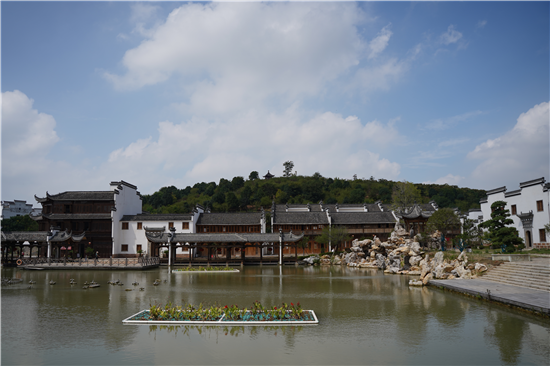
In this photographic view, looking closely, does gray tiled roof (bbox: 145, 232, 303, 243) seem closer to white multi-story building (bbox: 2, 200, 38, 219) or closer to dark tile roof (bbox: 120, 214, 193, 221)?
dark tile roof (bbox: 120, 214, 193, 221)

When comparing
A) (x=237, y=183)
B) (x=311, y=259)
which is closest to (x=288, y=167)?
(x=237, y=183)

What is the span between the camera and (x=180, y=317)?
13758 millimetres

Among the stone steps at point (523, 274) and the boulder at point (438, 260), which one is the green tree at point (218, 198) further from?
the stone steps at point (523, 274)

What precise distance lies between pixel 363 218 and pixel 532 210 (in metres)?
22.4

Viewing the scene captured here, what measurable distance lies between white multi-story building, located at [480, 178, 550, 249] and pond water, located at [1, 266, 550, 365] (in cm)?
1738

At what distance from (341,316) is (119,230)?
1630 inches

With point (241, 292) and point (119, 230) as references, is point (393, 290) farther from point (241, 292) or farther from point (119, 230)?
point (119, 230)

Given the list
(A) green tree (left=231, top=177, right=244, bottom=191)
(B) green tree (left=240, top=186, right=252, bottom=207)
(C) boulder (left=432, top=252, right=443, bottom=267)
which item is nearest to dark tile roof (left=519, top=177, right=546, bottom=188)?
(C) boulder (left=432, top=252, right=443, bottom=267)

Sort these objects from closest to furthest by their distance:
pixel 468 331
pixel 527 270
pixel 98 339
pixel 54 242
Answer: pixel 98 339 → pixel 468 331 → pixel 527 270 → pixel 54 242

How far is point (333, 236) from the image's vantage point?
47.5 metres

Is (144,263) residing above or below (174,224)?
below

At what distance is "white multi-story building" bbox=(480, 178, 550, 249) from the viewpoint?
102 feet

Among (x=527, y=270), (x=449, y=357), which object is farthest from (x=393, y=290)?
(x=449, y=357)

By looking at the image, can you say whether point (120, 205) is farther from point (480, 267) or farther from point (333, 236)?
point (480, 267)
